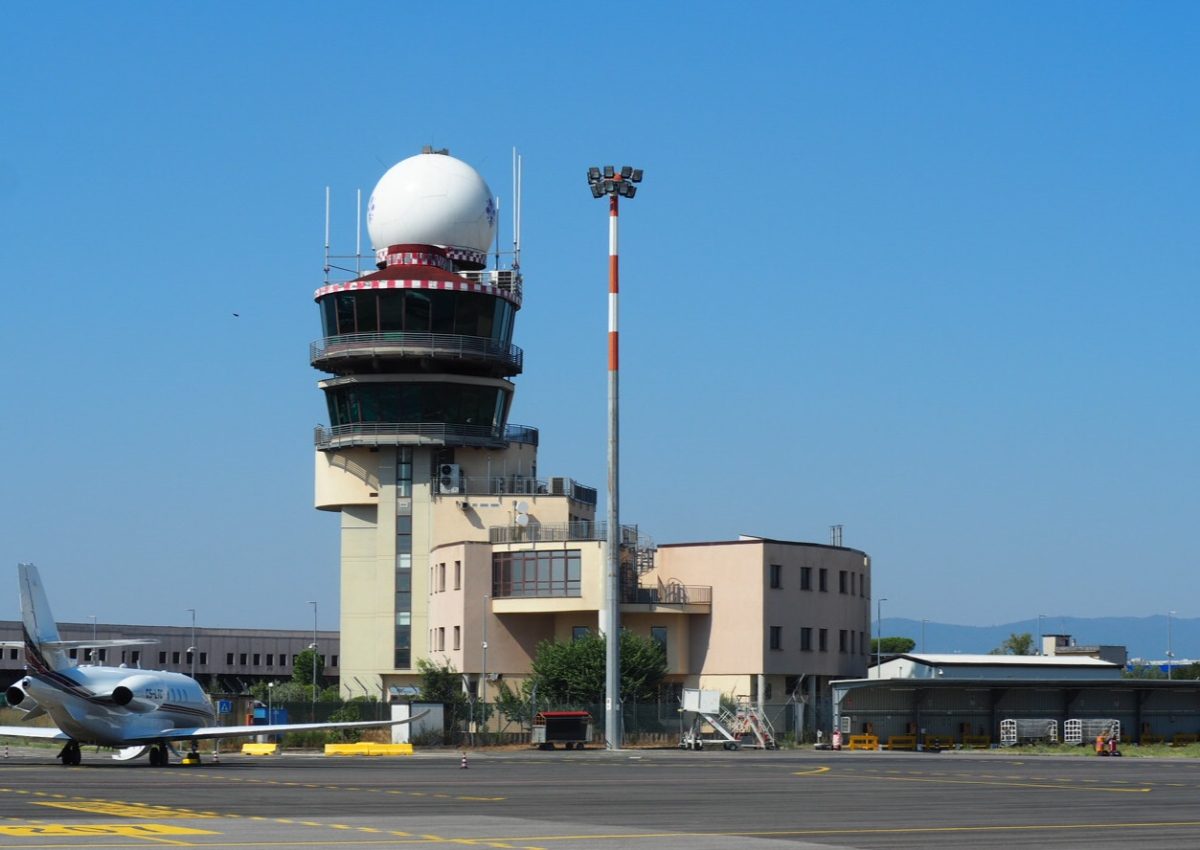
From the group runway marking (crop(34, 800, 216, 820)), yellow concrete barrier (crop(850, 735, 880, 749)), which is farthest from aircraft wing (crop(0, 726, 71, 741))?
yellow concrete barrier (crop(850, 735, 880, 749))

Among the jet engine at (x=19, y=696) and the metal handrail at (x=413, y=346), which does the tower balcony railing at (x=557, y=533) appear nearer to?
the metal handrail at (x=413, y=346)

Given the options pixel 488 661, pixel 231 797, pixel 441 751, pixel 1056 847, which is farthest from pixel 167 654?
pixel 1056 847

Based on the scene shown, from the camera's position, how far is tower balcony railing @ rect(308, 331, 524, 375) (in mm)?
98250

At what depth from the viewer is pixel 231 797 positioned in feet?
117

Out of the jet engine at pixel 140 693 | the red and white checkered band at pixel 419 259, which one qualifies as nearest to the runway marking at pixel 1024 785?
the jet engine at pixel 140 693

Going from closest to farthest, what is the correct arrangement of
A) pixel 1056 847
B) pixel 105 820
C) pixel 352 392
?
pixel 1056 847 → pixel 105 820 → pixel 352 392

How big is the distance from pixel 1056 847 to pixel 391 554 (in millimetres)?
80224

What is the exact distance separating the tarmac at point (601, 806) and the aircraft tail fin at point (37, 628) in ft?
10.9

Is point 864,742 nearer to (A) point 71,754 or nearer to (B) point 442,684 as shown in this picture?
(B) point 442,684

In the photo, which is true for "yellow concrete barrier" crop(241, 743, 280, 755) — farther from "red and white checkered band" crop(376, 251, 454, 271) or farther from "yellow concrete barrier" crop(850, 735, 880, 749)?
"red and white checkered band" crop(376, 251, 454, 271)

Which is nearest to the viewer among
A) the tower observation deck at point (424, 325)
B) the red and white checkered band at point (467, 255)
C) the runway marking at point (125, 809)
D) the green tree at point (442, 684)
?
the runway marking at point (125, 809)

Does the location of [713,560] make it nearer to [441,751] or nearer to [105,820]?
[441,751]

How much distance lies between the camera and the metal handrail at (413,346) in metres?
98.2

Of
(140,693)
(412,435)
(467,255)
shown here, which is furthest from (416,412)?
(140,693)
